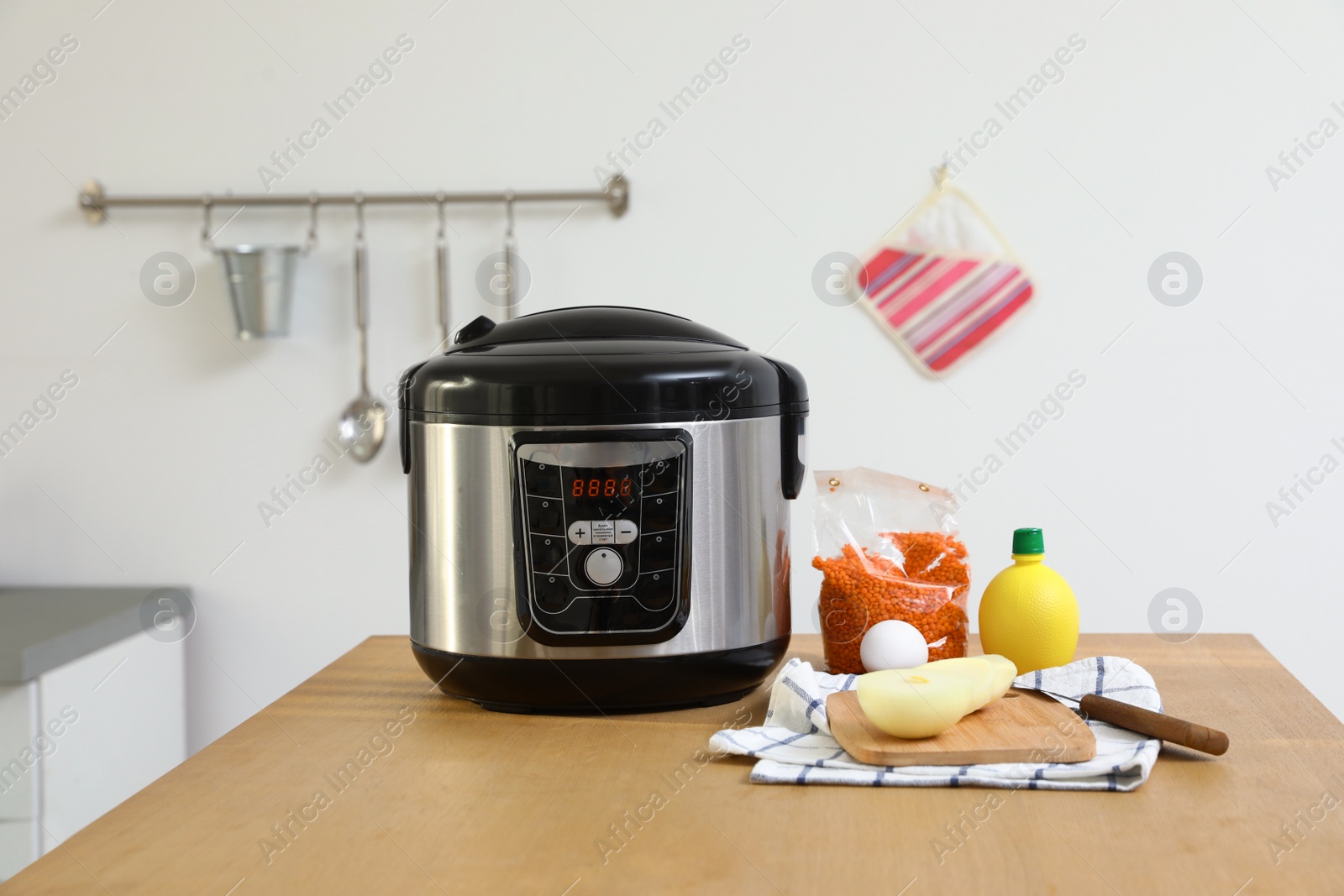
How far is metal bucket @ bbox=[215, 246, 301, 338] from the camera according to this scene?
165cm

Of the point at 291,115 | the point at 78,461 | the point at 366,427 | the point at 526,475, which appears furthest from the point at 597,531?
the point at 78,461

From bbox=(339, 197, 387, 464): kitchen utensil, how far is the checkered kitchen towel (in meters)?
1.15

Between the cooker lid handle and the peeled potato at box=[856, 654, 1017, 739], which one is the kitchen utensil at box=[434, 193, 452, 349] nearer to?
the cooker lid handle

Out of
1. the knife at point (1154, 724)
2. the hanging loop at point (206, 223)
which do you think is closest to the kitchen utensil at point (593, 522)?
the knife at point (1154, 724)

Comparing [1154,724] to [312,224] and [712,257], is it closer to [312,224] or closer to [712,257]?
[712,257]

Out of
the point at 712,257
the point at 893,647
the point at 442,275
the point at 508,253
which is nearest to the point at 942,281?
the point at 712,257

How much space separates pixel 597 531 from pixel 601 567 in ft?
0.08

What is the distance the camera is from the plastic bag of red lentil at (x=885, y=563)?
79 centimetres

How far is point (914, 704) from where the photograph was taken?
0.60 meters

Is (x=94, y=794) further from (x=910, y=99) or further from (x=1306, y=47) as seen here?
(x=1306, y=47)

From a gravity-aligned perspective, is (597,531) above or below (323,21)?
below

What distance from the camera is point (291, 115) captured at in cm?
173

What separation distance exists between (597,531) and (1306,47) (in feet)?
4.96

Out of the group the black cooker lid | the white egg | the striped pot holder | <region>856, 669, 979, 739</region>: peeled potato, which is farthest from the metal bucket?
<region>856, 669, 979, 739</region>: peeled potato
